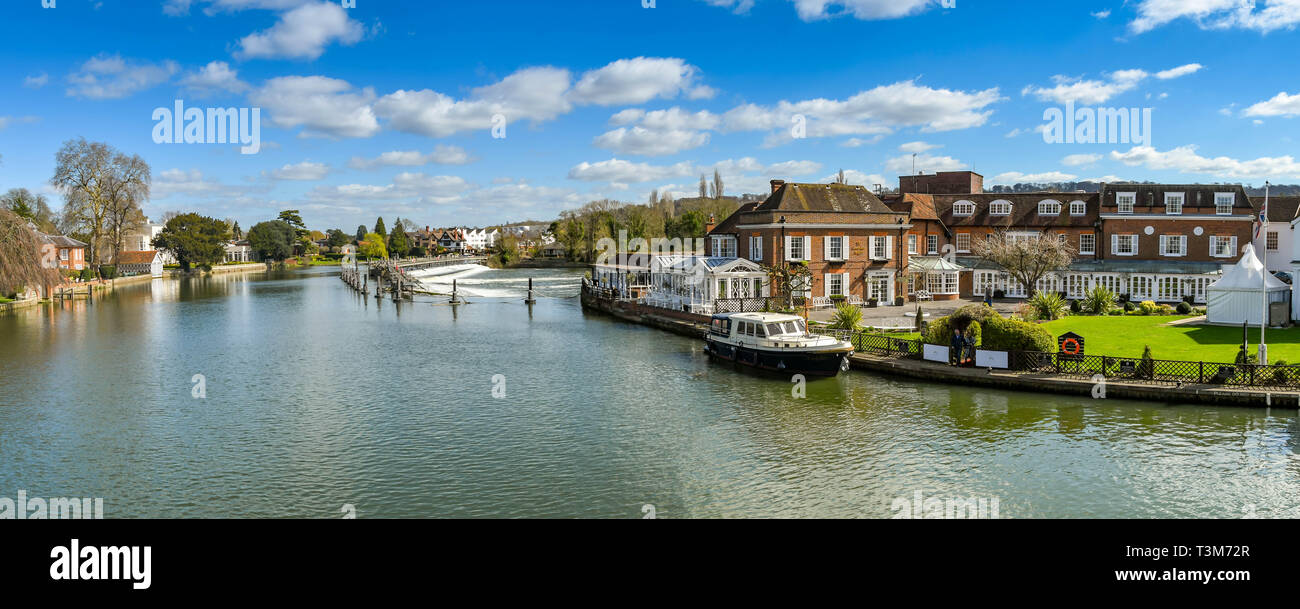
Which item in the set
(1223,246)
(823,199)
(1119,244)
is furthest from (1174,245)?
(823,199)

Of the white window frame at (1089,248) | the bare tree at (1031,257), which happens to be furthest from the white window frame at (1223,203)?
the bare tree at (1031,257)

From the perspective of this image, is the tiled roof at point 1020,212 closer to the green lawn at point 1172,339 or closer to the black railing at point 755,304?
the black railing at point 755,304

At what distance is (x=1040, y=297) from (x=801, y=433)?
834 inches

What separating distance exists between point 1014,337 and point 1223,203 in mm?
28260

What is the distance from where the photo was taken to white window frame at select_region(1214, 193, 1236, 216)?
142ft

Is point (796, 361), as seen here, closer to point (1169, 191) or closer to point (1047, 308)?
point (1047, 308)

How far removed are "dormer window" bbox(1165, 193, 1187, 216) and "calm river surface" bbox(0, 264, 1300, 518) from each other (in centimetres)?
2884

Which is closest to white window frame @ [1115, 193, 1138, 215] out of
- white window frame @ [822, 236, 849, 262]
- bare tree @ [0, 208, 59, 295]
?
white window frame @ [822, 236, 849, 262]

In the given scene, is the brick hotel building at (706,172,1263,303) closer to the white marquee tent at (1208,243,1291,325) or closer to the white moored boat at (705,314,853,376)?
the white marquee tent at (1208,243,1291,325)

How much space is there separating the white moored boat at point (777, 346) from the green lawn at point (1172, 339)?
878 centimetres

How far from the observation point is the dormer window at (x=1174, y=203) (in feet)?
146
